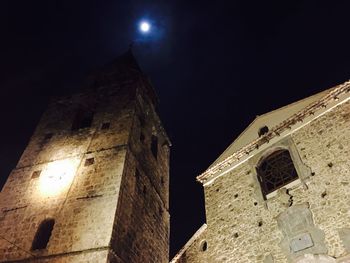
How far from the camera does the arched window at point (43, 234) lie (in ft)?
34.4

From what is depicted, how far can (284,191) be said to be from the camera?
8.23m

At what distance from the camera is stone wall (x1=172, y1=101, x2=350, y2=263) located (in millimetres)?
7066

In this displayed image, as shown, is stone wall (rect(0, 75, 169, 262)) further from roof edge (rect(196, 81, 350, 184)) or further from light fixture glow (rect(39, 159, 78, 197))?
roof edge (rect(196, 81, 350, 184))

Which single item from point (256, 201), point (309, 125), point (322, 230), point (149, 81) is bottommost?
point (322, 230)

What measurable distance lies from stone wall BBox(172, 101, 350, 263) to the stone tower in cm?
282

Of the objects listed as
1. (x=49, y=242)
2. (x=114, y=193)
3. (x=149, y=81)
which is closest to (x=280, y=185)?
(x=114, y=193)

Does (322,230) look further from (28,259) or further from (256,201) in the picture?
(28,259)

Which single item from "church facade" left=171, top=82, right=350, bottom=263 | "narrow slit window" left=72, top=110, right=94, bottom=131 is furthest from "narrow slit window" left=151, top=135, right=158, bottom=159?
"church facade" left=171, top=82, right=350, bottom=263

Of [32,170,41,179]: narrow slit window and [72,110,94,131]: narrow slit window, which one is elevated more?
[72,110,94,131]: narrow slit window

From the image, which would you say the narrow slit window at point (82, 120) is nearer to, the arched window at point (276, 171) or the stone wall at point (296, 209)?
the stone wall at point (296, 209)

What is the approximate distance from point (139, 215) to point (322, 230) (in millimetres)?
6729

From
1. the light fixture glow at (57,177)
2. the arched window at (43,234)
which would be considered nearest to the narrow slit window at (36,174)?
the light fixture glow at (57,177)

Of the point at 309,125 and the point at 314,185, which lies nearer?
the point at 314,185

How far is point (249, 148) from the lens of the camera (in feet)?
32.7
